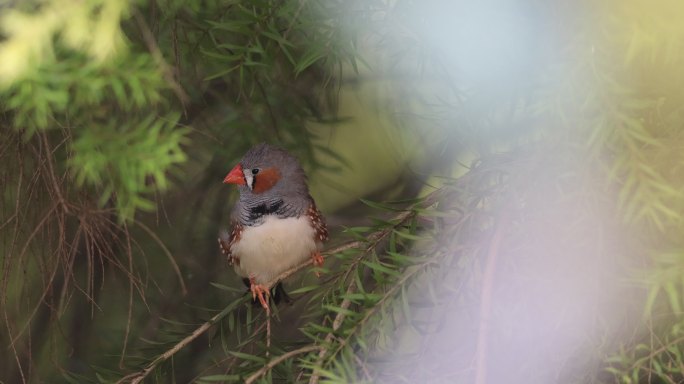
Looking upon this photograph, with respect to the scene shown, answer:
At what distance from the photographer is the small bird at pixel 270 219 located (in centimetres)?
183

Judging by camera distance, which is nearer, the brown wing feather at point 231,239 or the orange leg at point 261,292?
the orange leg at point 261,292

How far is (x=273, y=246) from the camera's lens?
1856 mm

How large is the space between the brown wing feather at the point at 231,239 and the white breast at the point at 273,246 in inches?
0.4

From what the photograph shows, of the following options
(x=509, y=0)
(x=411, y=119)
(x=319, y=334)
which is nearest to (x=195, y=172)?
(x=411, y=119)

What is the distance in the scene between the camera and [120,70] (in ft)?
4.12

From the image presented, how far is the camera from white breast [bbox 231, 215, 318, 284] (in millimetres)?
1853

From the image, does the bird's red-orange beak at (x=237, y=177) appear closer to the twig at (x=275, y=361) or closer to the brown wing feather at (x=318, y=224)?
the brown wing feather at (x=318, y=224)

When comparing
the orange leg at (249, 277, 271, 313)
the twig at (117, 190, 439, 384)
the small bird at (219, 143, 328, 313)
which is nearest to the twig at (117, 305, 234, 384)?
the twig at (117, 190, 439, 384)

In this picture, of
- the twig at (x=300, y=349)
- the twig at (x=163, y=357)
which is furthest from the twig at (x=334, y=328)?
the twig at (x=163, y=357)

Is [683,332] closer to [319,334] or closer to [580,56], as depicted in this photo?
[580,56]

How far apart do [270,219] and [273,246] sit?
0.07m

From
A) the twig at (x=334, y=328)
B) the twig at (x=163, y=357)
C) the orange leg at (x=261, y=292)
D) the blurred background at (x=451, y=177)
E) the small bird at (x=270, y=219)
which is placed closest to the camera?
the blurred background at (x=451, y=177)

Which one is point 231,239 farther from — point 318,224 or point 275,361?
point 275,361

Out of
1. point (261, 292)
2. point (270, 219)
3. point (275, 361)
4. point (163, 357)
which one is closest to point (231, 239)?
point (270, 219)
